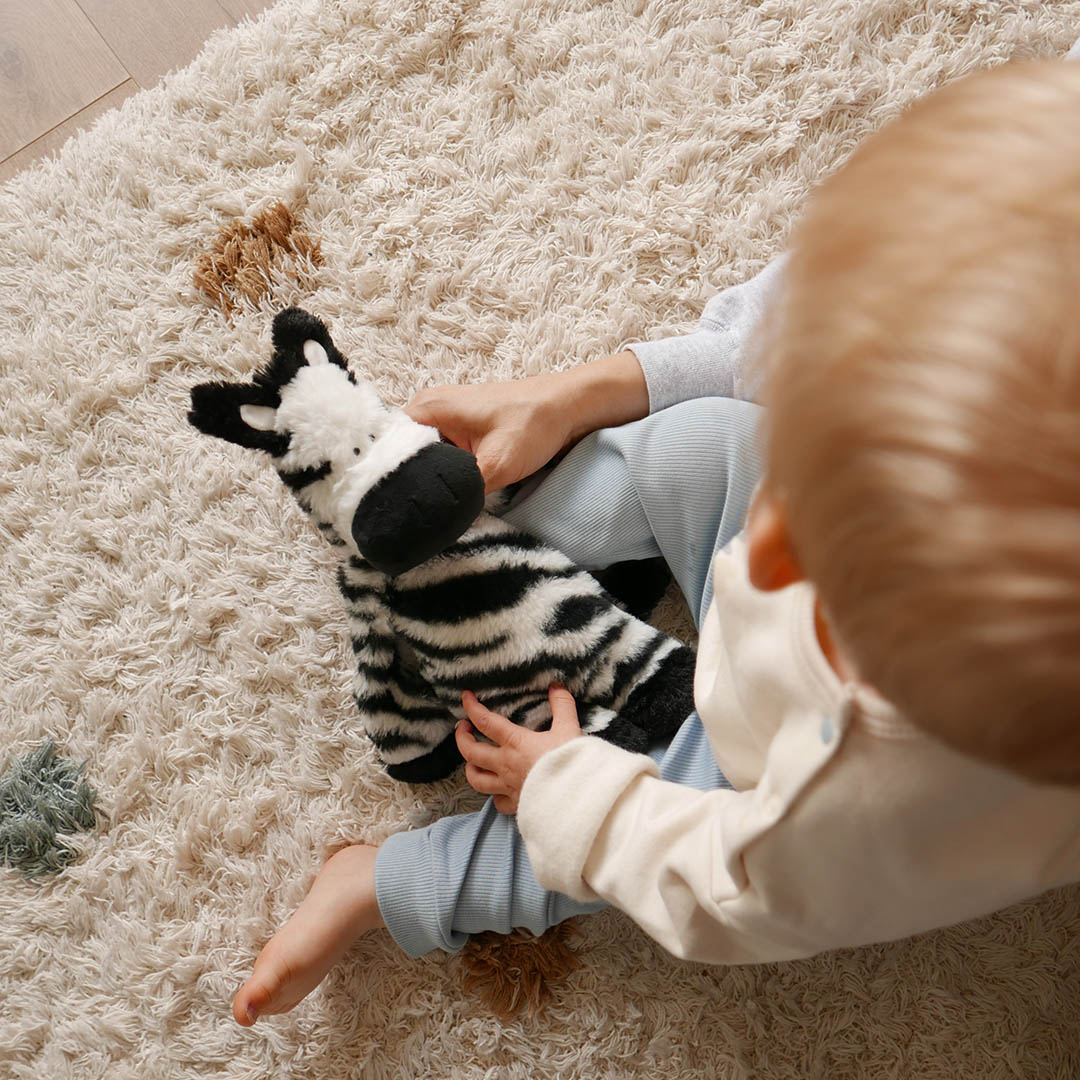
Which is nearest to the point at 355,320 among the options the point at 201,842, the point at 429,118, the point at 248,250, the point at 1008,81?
the point at 248,250

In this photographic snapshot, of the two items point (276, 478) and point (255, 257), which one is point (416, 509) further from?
point (255, 257)

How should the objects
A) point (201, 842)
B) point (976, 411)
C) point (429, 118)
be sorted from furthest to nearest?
point (429, 118)
point (201, 842)
point (976, 411)

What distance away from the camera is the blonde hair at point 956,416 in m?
0.26

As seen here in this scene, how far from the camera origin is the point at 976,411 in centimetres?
26

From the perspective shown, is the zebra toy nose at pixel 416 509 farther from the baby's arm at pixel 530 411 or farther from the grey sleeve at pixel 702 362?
the grey sleeve at pixel 702 362

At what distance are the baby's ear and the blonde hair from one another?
0.41 m

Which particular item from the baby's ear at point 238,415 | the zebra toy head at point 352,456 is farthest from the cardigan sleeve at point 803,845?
the baby's ear at point 238,415

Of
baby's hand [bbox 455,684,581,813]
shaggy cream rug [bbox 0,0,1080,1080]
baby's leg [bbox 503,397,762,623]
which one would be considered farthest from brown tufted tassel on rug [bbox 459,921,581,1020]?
baby's leg [bbox 503,397,762,623]

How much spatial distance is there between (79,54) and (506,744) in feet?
3.03

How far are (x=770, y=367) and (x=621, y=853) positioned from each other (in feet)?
1.23

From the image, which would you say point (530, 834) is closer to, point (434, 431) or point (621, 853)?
point (621, 853)

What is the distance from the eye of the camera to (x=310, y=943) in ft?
2.34

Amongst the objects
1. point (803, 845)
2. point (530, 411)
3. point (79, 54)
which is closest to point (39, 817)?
point (530, 411)

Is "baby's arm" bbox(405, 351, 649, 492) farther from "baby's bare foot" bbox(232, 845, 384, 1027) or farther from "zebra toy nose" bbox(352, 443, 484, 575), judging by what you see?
"baby's bare foot" bbox(232, 845, 384, 1027)
